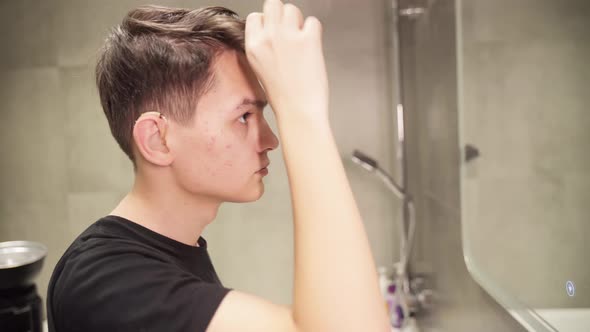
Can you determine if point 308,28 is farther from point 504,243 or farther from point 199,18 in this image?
point 504,243

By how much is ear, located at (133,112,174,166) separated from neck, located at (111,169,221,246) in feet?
0.16

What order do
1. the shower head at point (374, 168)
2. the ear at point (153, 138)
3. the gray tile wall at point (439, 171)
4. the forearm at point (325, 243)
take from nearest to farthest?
the forearm at point (325, 243) → the ear at point (153, 138) → the gray tile wall at point (439, 171) → the shower head at point (374, 168)

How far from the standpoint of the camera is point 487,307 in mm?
940

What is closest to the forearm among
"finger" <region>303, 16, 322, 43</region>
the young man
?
the young man

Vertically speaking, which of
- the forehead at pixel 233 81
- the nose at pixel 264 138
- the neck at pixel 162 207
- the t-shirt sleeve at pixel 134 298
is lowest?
the t-shirt sleeve at pixel 134 298

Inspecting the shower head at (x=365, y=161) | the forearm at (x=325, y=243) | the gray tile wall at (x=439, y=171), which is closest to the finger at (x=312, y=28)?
the forearm at (x=325, y=243)

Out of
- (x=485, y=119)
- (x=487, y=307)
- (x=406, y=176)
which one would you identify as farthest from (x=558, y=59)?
(x=406, y=176)

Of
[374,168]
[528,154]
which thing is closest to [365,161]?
[374,168]

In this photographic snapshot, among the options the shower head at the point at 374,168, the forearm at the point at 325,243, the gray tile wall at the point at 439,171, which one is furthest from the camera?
the shower head at the point at 374,168

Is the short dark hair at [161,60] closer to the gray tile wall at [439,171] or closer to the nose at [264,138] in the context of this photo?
the nose at [264,138]

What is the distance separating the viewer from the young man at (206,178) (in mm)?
476

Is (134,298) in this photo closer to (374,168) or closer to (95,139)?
(374,168)

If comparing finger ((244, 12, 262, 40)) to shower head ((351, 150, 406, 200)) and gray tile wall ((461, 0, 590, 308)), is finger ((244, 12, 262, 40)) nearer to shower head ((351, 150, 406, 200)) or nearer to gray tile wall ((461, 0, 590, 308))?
gray tile wall ((461, 0, 590, 308))

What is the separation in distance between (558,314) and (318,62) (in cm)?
48
